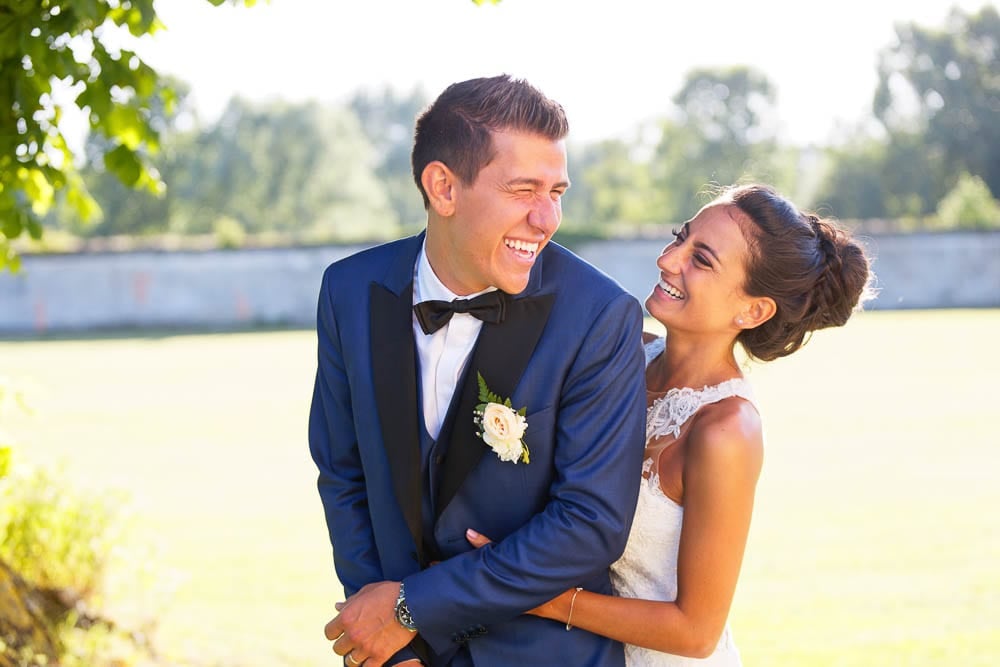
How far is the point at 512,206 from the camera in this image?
2561 mm

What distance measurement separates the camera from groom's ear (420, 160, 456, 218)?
267cm

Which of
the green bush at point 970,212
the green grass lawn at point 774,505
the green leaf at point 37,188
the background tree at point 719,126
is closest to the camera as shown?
the green leaf at point 37,188

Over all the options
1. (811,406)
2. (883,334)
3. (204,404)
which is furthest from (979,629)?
(883,334)

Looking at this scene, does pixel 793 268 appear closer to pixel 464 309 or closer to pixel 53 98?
pixel 464 309

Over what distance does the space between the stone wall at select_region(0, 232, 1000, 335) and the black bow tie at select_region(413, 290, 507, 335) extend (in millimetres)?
36580

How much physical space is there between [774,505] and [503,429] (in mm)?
7907

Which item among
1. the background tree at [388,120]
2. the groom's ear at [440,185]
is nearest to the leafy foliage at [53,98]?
the groom's ear at [440,185]

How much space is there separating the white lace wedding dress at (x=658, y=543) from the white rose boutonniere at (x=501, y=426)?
0.54m

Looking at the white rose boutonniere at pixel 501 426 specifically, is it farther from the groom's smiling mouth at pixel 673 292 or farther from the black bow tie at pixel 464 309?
the groom's smiling mouth at pixel 673 292

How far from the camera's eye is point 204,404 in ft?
55.8

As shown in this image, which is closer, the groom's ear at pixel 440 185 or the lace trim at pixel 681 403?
the groom's ear at pixel 440 185

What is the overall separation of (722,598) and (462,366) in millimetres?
844

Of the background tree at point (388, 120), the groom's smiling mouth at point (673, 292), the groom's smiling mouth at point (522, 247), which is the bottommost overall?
the background tree at point (388, 120)

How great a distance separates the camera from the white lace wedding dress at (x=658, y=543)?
300 centimetres
